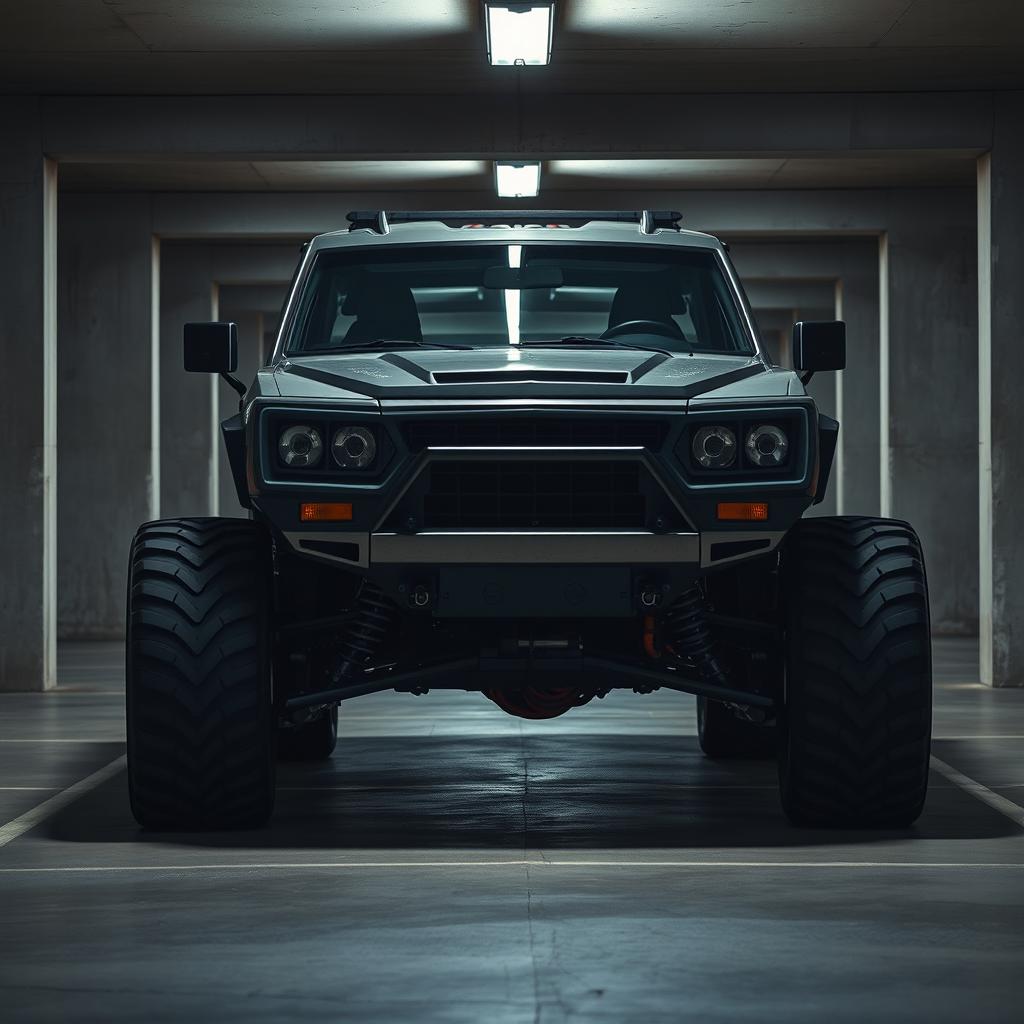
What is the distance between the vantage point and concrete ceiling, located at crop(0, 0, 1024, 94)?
13.3m

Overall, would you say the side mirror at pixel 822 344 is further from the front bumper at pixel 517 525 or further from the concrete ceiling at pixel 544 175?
the concrete ceiling at pixel 544 175

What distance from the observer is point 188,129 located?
15883 mm

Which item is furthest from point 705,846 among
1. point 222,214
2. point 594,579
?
point 222,214

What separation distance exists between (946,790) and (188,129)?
903cm

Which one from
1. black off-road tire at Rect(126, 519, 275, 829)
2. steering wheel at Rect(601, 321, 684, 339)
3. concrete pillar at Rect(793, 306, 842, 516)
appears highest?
concrete pillar at Rect(793, 306, 842, 516)

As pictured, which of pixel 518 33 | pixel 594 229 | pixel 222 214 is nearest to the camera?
pixel 594 229

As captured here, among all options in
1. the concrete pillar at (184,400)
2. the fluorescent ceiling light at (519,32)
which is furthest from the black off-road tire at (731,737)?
the concrete pillar at (184,400)

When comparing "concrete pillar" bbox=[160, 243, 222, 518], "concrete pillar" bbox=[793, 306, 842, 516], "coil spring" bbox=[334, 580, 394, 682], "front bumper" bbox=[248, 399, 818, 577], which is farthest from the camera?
"concrete pillar" bbox=[793, 306, 842, 516]

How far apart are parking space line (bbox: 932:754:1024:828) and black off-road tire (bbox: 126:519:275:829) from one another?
2.96 m

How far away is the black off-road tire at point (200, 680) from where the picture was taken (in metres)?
7.30

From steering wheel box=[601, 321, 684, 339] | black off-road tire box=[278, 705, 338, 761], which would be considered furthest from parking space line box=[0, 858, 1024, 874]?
black off-road tire box=[278, 705, 338, 761]

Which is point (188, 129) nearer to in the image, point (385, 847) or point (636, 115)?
point (636, 115)

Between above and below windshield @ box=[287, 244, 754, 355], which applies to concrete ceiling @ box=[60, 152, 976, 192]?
above

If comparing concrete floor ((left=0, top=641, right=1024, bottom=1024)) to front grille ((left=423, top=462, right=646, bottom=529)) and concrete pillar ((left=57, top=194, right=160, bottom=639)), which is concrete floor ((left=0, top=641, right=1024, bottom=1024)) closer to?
front grille ((left=423, top=462, right=646, bottom=529))
